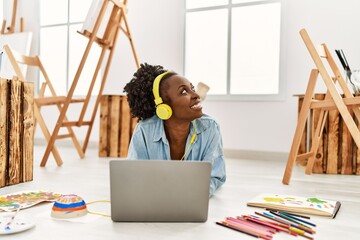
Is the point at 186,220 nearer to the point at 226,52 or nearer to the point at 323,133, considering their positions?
the point at 323,133

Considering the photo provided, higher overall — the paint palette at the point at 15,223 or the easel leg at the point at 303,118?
the easel leg at the point at 303,118

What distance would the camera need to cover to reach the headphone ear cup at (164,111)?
1.48 metres

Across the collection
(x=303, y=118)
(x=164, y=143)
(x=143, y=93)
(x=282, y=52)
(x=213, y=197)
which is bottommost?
(x=213, y=197)

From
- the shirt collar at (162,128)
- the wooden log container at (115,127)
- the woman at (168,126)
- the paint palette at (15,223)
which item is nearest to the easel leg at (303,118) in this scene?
the woman at (168,126)

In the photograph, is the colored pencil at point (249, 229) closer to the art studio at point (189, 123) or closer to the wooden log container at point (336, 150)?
the art studio at point (189, 123)

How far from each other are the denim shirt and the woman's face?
4.4 inches

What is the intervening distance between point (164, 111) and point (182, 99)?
0.09m

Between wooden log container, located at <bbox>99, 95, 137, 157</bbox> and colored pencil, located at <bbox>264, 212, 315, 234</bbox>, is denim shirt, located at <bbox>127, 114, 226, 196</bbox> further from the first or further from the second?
wooden log container, located at <bbox>99, 95, 137, 157</bbox>

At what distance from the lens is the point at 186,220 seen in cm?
120

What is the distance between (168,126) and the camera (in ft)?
5.19

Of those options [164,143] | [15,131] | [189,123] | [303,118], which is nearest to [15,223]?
[164,143]

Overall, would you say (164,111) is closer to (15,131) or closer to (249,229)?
(249,229)

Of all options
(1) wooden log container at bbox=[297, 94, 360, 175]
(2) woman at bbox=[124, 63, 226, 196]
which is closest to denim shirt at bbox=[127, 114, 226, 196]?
(2) woman at bbox=[124, 63, 226, 196]

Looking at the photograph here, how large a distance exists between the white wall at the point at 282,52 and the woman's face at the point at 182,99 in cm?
167
